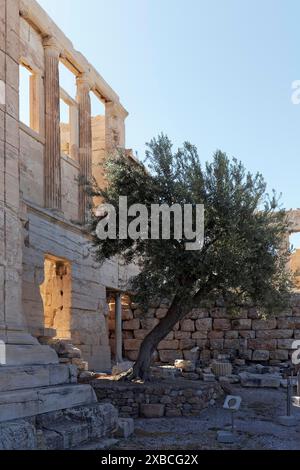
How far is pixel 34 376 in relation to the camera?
7715 millimetres

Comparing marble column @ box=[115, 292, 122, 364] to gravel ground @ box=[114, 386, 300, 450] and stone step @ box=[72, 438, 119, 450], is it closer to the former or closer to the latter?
gravel ground @ box=[114, 386, 300, 450]

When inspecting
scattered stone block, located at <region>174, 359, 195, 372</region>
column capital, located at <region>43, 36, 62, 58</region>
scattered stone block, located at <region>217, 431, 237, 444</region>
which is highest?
column capital, located at <region>43, 36, 62, 58</region>

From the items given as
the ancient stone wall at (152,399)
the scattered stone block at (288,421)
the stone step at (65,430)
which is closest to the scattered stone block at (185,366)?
the ancient stone wall at (152,399)

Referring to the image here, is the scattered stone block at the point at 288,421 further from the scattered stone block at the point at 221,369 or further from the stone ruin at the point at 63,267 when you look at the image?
the scattered stone block at the point at 221,369

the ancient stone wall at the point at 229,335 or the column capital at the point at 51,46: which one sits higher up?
the column capital at the point at 51,46

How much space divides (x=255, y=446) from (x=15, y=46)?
266 inches

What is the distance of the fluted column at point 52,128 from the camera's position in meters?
16.4

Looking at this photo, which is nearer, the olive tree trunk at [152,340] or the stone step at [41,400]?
the stone step at [41,400]

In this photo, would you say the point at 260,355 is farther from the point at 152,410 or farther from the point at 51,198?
the point at 51,198

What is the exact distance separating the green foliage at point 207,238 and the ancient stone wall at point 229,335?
4731 millimetres

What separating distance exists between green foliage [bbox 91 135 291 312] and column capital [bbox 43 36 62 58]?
5.87m

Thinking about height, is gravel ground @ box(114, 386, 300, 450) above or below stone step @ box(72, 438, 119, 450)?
below

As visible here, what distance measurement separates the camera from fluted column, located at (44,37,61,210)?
16.4 meters

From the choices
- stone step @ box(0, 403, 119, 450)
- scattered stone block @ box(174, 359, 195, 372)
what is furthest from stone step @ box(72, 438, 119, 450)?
scattered stone block @ box(174, 359, 195, 372)
